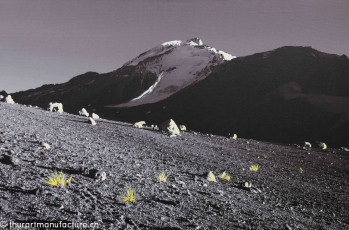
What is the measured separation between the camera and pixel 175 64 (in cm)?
6762

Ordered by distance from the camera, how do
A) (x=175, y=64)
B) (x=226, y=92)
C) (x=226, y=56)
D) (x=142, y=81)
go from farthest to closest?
(x=226, y=56) < (x=175, y=64) < (x=142, y=81) < (x=226, y=92)

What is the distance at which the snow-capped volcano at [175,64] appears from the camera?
59406mm

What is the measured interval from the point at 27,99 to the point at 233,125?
5744 centimetres

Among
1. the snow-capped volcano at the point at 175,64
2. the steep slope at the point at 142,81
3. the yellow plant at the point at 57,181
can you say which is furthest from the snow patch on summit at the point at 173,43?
the yellow plant at the point at 57,181

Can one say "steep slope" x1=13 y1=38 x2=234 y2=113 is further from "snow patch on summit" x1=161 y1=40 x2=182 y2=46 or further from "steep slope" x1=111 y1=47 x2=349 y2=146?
"steep slope" x1=111 y1=47 x2=349 y2=146

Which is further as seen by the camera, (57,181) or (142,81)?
(142,81)

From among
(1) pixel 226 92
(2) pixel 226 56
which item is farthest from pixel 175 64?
(1) pixel 226 92

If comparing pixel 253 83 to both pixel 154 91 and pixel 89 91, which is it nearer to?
pixel 154 91

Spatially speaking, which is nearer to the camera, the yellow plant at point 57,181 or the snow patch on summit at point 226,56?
the yellow plant at point 57,181

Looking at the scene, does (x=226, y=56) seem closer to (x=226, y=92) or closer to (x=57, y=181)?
(x=226, y=92)

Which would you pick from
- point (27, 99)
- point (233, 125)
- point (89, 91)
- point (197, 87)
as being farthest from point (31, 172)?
point (27, 99)

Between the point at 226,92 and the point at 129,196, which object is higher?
the point at 226,92

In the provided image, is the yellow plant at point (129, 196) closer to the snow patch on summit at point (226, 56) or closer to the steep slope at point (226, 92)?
the steep slope at point (226, 92)

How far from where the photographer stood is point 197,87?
2077 inches
